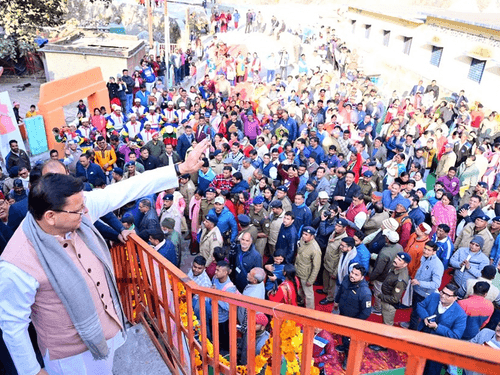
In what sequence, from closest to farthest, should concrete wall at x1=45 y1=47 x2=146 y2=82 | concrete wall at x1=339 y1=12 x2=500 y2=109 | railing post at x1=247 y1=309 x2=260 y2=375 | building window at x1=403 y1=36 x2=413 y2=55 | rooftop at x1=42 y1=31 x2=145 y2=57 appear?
railing post at x1=247 y1=309 x2=260 y2=375
concrete wall at x1=339 y1=12 x2=500 y2=109
rooftop at x1=42 y1=31 x2=145 y2=57
concrete wall at x1=45 y1=47 x2=146 y2=82
building window at x1=403 y1=36 x2=413 y2=55

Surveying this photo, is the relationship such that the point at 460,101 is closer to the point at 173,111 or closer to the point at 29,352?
the point at 173,111

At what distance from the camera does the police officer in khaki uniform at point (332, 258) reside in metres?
5.95

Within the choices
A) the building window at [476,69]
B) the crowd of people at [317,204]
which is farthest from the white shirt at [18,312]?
the building window at [476,69]

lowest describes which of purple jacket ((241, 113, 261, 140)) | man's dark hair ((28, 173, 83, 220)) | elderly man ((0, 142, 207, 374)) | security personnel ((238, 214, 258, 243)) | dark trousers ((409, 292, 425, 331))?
dark trousers ((409, 292, 425, 331))

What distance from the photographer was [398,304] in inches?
219

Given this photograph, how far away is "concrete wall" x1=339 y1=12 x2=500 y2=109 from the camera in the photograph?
15.5 m

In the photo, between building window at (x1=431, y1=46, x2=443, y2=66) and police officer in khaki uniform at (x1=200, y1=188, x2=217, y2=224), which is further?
building window at (x1=431, y1=46, x2=443, y2=66)

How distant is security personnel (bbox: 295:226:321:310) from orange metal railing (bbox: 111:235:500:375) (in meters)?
2.66

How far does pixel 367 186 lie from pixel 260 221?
2673mm

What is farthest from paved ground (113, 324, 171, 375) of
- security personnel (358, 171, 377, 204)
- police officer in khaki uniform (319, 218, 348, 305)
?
security personnel (358, 171, 377, 204)

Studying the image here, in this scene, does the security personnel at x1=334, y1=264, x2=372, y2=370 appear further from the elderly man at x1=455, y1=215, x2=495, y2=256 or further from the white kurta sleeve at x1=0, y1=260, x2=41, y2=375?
the white kurta sleeve at x1=0, y1=260, x2=41, y2=375

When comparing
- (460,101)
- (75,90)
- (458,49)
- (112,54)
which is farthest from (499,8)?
(75,90)

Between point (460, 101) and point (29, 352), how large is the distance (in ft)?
51.4

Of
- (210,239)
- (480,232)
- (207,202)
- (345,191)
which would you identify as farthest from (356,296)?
(207,202)
